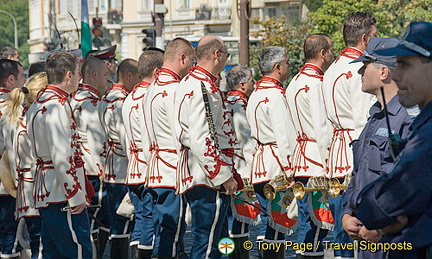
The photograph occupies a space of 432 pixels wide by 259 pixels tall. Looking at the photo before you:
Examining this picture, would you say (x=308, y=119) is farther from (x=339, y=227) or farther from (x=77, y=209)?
(x=77, y=209)

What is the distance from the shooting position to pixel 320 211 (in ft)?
28.2

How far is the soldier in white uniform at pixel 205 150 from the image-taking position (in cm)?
746

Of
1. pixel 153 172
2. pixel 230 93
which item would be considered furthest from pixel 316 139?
pixel 230 93

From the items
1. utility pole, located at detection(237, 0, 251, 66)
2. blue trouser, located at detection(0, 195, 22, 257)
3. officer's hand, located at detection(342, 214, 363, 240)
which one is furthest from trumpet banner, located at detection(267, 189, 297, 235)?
utility pole, located at detection(237, 0, 251, 66)

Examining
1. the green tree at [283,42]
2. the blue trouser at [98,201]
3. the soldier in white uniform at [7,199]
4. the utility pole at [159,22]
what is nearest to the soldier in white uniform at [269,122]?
the blue trouser at [98,201]

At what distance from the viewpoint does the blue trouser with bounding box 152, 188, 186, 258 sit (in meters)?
8.32

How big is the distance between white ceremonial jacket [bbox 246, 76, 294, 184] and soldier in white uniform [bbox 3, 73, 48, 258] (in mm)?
2147

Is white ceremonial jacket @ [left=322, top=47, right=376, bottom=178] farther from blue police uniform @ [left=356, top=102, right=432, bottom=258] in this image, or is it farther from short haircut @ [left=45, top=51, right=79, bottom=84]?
blue police uniform @ [left=356, top=102, right=432, bottom=258]

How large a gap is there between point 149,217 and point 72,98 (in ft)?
6.85

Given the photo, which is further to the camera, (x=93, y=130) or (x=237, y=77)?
(x=237, y=77)

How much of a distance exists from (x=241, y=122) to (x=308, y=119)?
73.6 inches

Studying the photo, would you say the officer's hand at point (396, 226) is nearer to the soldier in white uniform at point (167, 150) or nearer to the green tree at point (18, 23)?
the soldier in white uniform at point (167, 150)

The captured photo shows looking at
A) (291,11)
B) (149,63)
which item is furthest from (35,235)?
(291,11)

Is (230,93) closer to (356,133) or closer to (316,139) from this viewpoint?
(316,139)
